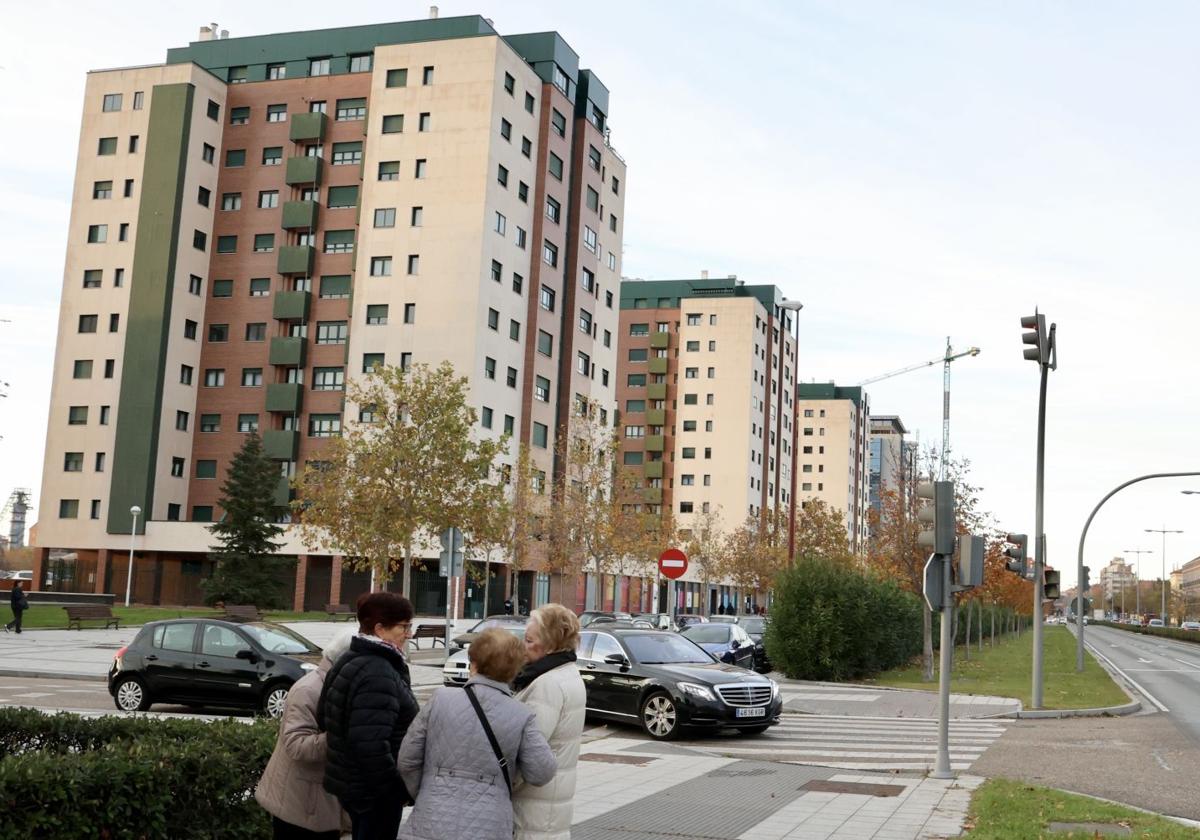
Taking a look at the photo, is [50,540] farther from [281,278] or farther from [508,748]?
[508,748]

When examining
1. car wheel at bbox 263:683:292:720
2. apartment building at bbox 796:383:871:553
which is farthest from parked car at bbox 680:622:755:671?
apartment building at bbox 796:383:871:553

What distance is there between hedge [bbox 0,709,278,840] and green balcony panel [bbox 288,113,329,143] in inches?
2478

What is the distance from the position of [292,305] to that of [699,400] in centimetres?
5205

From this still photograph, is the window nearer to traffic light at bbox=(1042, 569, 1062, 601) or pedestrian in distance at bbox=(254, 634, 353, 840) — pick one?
traffic light at bbox=(1042, 569, 1062, 601)

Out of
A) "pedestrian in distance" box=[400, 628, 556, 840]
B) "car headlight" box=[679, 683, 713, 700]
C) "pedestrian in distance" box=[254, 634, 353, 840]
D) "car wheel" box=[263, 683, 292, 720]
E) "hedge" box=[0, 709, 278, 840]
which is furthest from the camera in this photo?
"car wheel" box=[263, 683, 292, 720]

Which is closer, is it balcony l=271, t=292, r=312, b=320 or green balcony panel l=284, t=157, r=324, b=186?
balcony l=271, t=292, r=312, b=320

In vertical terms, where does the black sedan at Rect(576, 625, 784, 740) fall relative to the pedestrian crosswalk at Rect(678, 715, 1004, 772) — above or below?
above

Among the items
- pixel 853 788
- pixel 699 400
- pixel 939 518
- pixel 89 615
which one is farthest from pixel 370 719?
pixel 699 400

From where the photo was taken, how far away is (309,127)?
2655 inches

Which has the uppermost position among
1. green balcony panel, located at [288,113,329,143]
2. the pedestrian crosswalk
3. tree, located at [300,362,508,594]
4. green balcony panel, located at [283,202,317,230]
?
green balcony panel, located at [288,113,329,143]

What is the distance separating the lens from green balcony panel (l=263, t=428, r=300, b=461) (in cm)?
6500

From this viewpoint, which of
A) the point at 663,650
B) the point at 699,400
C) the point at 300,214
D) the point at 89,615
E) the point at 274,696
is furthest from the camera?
the point at 699,400

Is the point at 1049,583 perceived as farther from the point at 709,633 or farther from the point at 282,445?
the point at 282,445

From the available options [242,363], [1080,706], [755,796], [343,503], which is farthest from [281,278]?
[755,796]
